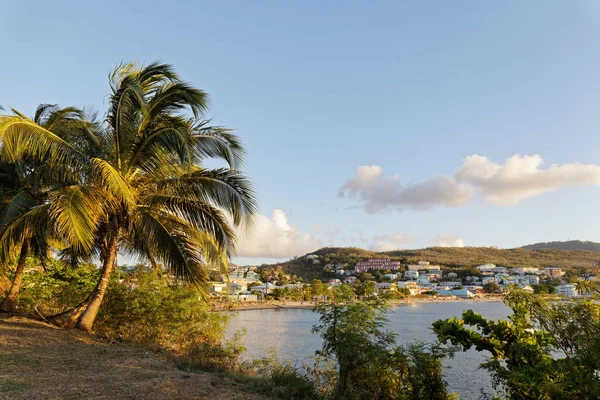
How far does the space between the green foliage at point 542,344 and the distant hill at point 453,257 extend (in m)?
125

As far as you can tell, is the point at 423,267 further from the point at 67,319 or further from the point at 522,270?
the point at 67,319

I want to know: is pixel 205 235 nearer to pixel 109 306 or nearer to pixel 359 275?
pixel 109 306

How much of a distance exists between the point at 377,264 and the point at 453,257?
4144 cm

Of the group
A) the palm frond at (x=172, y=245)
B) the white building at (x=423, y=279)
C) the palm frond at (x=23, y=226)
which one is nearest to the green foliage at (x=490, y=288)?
the white building at (x=423, y=279)

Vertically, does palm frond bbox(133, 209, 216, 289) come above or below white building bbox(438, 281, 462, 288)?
above

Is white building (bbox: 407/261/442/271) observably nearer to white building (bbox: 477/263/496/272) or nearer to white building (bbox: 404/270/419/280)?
white building (bbox: 404/270/419/280)

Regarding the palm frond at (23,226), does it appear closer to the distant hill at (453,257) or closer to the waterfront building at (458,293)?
the waterfront building at (458,293)

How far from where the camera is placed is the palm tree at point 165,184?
8859 mm

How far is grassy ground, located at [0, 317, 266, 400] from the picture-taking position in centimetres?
497

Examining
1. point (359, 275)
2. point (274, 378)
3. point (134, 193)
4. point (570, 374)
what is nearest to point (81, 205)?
point (134, 193)

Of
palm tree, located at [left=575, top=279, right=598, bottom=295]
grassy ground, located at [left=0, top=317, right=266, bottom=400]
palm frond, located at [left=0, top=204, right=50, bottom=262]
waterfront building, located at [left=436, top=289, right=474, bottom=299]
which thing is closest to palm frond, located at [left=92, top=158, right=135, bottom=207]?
palm frond, located at [left=0, top=204, right=50, bottom=262]

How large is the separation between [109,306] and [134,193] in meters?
3.78

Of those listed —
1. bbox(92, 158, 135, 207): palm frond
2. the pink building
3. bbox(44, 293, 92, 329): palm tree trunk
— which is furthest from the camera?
the pink building

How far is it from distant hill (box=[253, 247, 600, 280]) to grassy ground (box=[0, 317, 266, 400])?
12372 cm
